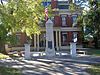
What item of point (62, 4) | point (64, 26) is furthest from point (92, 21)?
point (62, 4)

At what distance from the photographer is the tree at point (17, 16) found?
858 inches

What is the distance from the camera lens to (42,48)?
51500 mm

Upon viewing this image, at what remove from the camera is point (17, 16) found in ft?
84.0

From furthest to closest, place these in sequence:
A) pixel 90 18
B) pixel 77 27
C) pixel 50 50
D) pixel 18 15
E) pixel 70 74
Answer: pixel 77 27
pixel 90 18
pixel 50 50
pixel 18 15
pixel 70 74

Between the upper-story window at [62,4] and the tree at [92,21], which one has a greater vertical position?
the upper-story window at [62,4]

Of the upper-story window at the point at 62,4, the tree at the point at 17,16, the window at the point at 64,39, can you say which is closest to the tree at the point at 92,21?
the window at the point at 64,39

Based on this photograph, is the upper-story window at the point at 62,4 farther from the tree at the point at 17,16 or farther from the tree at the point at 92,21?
the tree at the point at 17,16

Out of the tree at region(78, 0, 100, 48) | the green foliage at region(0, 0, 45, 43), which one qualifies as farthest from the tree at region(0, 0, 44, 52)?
the tree at region(78, 0, 100, 48)

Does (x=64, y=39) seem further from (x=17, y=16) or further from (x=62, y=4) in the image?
(x=17, y=16)

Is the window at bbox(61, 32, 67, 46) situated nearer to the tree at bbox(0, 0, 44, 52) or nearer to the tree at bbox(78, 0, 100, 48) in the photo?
the tree at bbox(78, 0, 100, 48)

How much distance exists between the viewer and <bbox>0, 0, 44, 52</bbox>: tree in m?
21.8

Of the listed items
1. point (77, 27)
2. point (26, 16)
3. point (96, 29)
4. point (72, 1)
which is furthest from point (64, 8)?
point (26, 16)

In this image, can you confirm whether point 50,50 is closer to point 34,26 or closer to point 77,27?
point 34,26

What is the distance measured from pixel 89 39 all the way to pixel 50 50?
27612 millimetres
